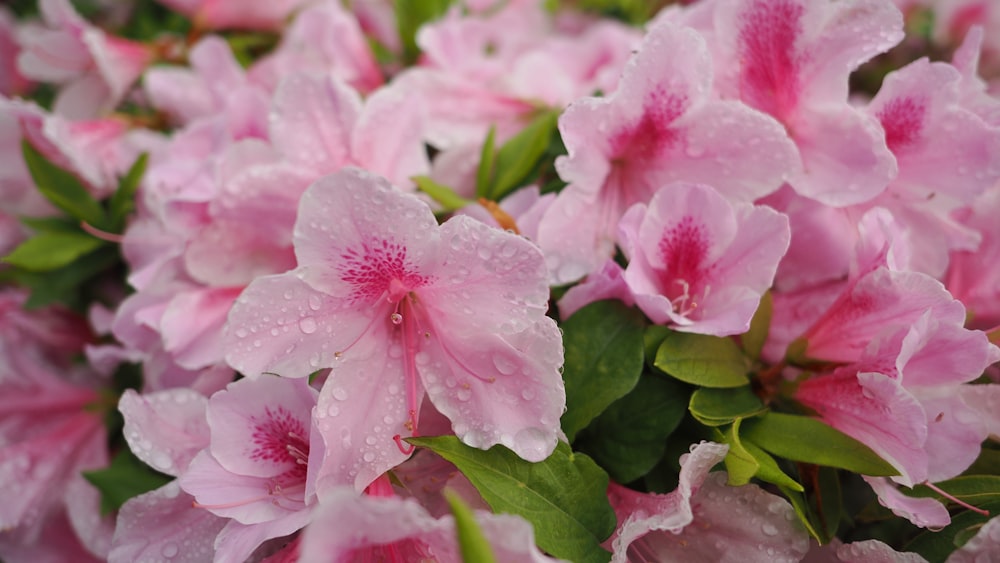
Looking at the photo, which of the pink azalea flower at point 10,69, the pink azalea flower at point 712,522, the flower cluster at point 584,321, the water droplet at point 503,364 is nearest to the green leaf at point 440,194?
the flower cluster at point 584,321

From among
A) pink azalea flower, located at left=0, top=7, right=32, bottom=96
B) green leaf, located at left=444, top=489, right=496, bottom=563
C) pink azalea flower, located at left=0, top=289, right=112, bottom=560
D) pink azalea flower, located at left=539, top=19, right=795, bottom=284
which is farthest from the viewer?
pink azalea flower, located at left=0, top=7, right=32, bottom=96

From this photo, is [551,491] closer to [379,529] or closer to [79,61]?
[379,529]

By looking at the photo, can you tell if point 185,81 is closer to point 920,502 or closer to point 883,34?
point 883,34

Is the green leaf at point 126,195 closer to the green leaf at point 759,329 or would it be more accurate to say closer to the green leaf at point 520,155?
the green leaf at point 520,155

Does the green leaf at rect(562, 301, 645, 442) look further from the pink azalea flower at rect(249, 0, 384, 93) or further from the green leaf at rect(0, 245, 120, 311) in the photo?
the green leaf at rect(0, 245, 120, 311)

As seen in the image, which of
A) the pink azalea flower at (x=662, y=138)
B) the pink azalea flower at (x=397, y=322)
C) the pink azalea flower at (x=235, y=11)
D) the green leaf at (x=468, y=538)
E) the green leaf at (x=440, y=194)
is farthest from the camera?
the pink azalea flower at (x=235, y=11)

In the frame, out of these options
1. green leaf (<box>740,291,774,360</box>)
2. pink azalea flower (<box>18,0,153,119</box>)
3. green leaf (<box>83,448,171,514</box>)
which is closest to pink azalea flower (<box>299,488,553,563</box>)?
green leaf (<box>740,291,774,360</box>)

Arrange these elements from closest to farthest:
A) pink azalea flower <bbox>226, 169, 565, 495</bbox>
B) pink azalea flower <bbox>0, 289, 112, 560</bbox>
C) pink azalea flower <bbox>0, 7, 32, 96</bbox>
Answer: pink azalea flower <bbox>226, 169, 565, 495</bbox>
pink azalea flower <bbox>0, 289, 112, 560</bbox>
pink azalea flower <bbox>0, 7, 32, 96</bbox>

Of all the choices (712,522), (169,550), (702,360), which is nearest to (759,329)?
(702,360)
